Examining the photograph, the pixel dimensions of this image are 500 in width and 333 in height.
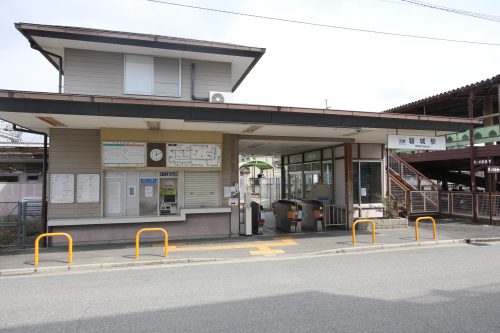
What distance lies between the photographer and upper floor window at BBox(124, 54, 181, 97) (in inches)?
468

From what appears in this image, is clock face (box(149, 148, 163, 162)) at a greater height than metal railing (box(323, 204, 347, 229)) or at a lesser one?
greater

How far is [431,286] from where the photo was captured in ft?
20.2

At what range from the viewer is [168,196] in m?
11.2

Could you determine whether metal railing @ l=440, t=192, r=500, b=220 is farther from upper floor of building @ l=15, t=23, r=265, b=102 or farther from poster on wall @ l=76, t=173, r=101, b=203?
poster on wall @ l=76, t=173, r=101, b=203

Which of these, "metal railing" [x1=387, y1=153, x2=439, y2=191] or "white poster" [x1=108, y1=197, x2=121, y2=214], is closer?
"white poster" [x1=108, y1=197, x2=121, y2=214]

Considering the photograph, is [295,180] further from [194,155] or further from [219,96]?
[194,155]

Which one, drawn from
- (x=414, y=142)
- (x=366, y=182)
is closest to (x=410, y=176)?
(x=366, y=182)

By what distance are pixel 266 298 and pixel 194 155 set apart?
256 inches

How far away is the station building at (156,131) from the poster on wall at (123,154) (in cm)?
3

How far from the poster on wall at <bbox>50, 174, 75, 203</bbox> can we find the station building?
1.1 inches

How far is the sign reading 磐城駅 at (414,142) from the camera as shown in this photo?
11.5 meters


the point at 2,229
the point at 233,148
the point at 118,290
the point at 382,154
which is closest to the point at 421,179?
the point at 382,154

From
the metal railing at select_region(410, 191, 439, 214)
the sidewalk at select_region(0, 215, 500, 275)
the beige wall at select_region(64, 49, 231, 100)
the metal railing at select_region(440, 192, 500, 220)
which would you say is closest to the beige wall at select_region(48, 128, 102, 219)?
the sidewalk at select_region(0, 215, 500, 275)

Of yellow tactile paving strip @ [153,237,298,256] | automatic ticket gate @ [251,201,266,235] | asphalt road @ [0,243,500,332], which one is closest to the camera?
asphalt road @ [0,243,500,332]
